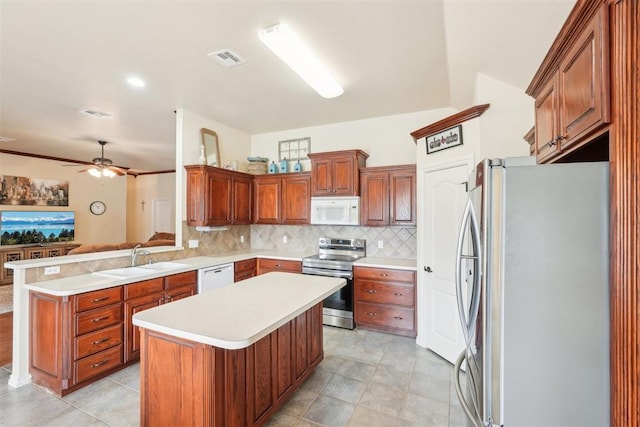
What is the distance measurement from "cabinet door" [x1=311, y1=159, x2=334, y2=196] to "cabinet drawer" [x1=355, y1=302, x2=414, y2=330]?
1.65 m

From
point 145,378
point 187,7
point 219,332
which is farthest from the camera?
point 187,7

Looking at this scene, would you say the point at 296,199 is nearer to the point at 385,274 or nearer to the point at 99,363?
the point at 385,274

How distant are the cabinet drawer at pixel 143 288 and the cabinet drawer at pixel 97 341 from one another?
1.01 feet

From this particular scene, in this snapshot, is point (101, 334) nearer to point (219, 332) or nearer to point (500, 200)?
point (219, 332)

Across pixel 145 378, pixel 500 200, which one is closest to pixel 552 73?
pixel 500 200

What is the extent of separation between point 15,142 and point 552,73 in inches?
328

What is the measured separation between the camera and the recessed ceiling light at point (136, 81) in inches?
119

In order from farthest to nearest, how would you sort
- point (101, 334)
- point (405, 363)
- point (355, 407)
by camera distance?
point (405, 363)
point (101, 334)
point (355, 407)

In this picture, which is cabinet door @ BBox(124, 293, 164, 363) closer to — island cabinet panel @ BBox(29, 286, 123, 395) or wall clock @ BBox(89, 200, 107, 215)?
island cabinet panel @ BBox(29, 286, 123, 395)

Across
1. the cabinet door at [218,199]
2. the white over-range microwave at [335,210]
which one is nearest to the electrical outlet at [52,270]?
the cabinet door at [218,199]

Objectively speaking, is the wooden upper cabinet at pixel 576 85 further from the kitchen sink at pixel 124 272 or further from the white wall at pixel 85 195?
the white wall at pixel 85 195

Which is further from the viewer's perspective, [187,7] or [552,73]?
[187,7]

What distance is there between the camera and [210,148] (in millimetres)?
4309

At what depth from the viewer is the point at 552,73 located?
1.54m
